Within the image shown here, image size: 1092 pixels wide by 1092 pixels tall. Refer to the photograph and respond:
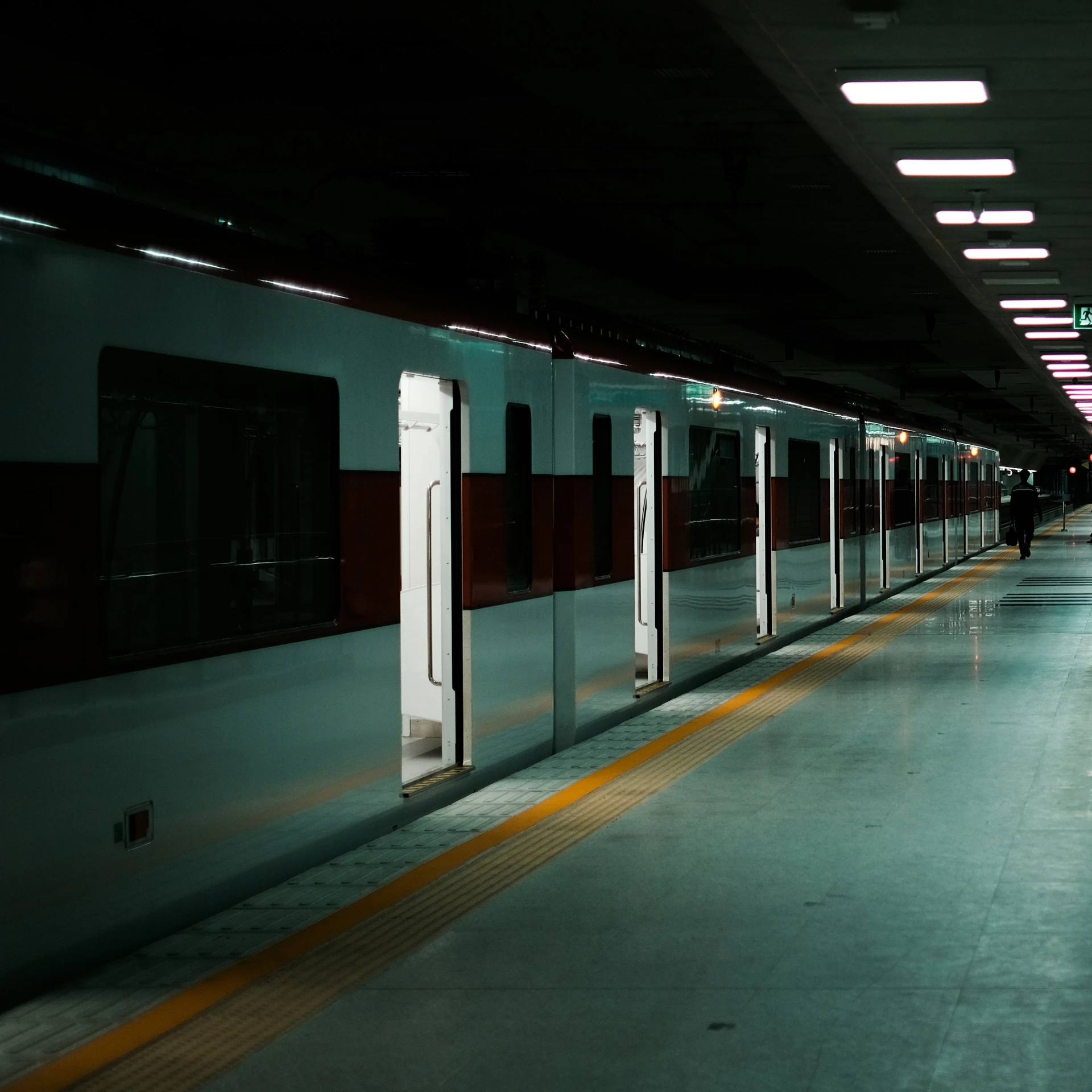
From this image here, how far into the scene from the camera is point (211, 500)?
5.49m

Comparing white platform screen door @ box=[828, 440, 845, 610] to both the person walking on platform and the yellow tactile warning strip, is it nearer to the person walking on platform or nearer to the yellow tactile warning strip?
the yellow tactile warning strip

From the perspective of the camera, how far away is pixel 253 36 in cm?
1022

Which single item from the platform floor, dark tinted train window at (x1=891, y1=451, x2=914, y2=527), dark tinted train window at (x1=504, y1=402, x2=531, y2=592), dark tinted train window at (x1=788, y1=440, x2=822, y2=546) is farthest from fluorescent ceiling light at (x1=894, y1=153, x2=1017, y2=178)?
dark tinted train window at (x1=891, y1=451, x2=914, y2=527)

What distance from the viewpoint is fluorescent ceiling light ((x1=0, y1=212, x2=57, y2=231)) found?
14.6 feet

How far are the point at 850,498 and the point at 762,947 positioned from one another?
47.6 ft

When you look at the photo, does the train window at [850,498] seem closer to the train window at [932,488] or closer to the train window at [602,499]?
the train window at [932,488]

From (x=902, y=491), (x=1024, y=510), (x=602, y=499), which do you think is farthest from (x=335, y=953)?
(x=1024, y=510)

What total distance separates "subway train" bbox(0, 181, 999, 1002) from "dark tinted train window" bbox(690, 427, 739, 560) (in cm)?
149

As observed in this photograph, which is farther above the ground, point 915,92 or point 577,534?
point 915,92

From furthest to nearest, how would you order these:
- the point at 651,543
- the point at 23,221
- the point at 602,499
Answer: the point at 651,543 < the point at 602,499 < the point at 23,221

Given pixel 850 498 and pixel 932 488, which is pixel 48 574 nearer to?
pixel 850 498

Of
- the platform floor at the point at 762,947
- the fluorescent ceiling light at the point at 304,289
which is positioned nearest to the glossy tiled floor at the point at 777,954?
the platform floor at the point at 762,947

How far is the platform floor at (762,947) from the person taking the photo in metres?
4.18

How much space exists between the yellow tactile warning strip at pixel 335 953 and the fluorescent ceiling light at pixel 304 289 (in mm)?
2268
